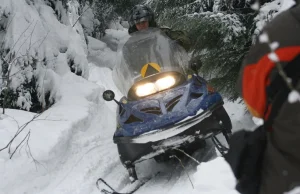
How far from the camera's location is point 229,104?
284 inches

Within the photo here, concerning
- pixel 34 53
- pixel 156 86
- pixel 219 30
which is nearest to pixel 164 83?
pixel 156 86

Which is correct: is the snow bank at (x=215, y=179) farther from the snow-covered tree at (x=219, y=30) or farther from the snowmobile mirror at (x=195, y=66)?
the snow-covered tree at (x=219, y=30)

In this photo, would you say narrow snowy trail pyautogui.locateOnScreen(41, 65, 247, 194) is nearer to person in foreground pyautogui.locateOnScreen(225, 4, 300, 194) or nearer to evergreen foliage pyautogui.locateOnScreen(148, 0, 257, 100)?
evergreen foliage pyautogui.locateOnScreen(148, 0, 257, 100)

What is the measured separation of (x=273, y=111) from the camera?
137 centimetres

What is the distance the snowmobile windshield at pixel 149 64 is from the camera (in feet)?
16.1

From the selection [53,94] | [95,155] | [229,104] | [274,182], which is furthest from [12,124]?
[274,182]

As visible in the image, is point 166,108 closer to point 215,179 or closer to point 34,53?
point 215,179

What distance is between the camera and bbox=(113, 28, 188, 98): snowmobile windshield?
16.1 feet

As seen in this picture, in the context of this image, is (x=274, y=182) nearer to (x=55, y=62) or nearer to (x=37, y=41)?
(x=37, y=41)

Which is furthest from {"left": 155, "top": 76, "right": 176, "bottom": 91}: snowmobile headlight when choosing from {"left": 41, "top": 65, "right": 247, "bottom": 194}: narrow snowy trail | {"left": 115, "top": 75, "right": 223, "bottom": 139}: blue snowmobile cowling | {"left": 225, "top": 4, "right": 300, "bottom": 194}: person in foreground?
{"left": 225, "top": 4, "right": 300, "bottom": 194}: person in foreground

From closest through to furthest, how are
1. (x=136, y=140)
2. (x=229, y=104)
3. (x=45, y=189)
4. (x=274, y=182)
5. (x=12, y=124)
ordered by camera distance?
1. (x=274, y=182)
2. (x=136, y=140)
3. (x=45, y=189)
4. (x=12, y=124)
5. (x=229, y=104)

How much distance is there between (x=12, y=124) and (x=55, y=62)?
3.10 m

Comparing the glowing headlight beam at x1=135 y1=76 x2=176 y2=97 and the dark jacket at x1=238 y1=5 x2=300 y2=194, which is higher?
the dark jacket at x1=238 y1=5 x2=300 y2=194

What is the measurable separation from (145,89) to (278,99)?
140 inches
